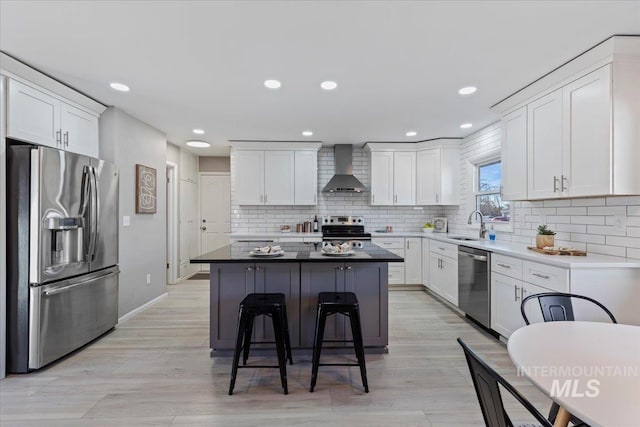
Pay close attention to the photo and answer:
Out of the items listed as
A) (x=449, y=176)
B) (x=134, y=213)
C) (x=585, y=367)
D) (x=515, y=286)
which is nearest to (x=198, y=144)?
(x=134, y=213)

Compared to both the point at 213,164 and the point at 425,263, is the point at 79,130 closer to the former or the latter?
the point at 213,164

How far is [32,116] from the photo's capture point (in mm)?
2576

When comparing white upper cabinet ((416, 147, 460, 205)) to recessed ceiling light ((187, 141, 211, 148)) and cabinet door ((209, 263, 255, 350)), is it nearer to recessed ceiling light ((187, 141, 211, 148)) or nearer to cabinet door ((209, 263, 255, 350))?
cabinet door ((209, 263, 255, 350))

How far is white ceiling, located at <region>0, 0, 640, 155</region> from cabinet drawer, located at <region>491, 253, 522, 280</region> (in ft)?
5.44

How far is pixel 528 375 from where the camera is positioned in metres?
0.94

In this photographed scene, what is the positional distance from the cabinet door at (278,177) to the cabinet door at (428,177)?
221 cm

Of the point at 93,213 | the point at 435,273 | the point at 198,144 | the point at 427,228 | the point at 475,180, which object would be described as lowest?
the point at 435,273

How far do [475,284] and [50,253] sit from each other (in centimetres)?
410

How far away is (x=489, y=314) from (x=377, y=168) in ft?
9.55

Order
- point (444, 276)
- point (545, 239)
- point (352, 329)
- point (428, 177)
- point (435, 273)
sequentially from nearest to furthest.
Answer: point (352, 329), point (545, 239), point (444, 276), point (435, 273), point (428, 177)

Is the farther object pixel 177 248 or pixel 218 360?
pixel 177 248

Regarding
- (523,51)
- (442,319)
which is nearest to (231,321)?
(442,319)

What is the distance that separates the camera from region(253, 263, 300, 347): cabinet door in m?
2.67

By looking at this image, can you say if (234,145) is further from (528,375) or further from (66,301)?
(528,375)
